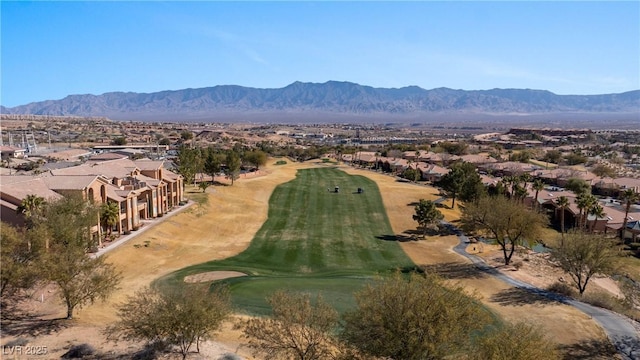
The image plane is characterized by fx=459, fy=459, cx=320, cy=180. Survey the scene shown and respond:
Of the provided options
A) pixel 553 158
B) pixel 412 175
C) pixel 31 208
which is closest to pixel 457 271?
pixel 31 208

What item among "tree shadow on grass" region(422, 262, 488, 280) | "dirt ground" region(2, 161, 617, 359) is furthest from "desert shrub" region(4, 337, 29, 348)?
"tree shadow on grass" region(422, 262, 488, 280)

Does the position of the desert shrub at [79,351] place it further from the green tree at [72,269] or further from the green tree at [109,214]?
the green tree at [109,214]

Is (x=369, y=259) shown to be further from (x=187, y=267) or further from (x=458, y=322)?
(x=458, y=322)

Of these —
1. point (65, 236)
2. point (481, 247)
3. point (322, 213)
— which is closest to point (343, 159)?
point (322, 213)

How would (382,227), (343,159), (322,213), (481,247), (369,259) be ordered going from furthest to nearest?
(343,159)
(322,213)
(382,227)
(481,247)
(369,259)

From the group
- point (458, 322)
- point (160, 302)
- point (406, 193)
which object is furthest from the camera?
point (406, 193)

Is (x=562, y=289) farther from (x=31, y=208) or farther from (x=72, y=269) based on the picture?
(x=31, y=208)

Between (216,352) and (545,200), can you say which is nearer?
(216,352)
